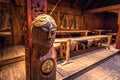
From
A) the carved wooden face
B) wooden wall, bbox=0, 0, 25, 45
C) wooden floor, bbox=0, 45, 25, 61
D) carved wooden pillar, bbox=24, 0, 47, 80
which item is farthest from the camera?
wooden wall, bbox=0, 0, 25, 45

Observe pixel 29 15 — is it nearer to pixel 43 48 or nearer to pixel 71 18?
pixel 43 48

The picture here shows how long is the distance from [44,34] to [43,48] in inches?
10.7

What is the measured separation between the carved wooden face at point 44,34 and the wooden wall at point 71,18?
418 centimetres

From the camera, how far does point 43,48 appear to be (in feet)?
5.42

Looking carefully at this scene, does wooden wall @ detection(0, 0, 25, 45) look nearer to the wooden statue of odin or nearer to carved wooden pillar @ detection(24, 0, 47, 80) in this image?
carved wooden pillar @ detection(24, 0, 47, 80)

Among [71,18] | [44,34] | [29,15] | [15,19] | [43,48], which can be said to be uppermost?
[71,18]

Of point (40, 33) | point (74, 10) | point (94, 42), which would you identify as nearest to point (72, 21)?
point (74, 10)

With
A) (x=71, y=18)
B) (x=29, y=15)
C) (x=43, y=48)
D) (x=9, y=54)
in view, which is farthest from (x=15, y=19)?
(x=71, y=18)

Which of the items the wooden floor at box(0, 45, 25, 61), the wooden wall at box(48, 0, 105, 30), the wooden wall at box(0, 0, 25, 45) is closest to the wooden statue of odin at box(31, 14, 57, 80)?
the wooden floor at box(0, 45, 25, 61)

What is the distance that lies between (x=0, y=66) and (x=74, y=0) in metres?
5.45

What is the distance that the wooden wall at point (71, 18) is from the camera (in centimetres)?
579

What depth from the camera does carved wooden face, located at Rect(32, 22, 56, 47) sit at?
1.50 m

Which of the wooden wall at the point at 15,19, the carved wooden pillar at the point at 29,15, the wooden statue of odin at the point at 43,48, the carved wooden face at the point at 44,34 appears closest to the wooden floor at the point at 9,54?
the wooden wall at the point at 15,19

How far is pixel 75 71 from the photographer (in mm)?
2707
